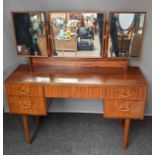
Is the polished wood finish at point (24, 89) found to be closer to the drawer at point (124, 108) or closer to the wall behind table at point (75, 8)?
the wall behind table at point (75, 8)

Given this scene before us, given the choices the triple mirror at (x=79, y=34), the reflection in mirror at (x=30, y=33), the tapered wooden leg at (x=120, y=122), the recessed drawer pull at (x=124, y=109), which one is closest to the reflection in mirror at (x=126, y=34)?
the triple mirror at (x=79, y=34)

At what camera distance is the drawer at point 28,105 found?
1.76 metres

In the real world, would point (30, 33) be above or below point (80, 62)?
above

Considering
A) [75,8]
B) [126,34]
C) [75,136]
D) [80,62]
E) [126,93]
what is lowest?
[75,136]

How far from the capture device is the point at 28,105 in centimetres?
178

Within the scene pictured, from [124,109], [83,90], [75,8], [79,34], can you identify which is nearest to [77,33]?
[79,34]

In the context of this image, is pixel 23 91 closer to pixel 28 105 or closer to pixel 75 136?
pixel 28 105

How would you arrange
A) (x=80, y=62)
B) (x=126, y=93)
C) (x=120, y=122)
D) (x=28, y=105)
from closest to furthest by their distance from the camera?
(x=126, y=93) → (x=28, y=105) → (x=80, y=62) → (x=120, y=122)

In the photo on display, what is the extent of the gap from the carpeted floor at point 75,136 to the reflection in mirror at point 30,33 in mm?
818

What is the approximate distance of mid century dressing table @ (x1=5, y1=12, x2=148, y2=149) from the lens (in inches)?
65.9

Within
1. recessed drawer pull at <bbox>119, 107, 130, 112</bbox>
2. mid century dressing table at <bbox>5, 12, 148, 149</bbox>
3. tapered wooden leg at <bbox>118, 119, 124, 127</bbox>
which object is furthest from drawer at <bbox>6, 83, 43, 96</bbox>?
tapered wooden leg at <bbox>118, 119, 124, 127</bbox>

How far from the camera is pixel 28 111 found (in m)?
1.81

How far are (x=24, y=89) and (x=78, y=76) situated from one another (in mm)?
480

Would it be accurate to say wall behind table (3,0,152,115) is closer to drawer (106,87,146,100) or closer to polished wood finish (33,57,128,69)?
polished wood finish (33,57,128,69)
